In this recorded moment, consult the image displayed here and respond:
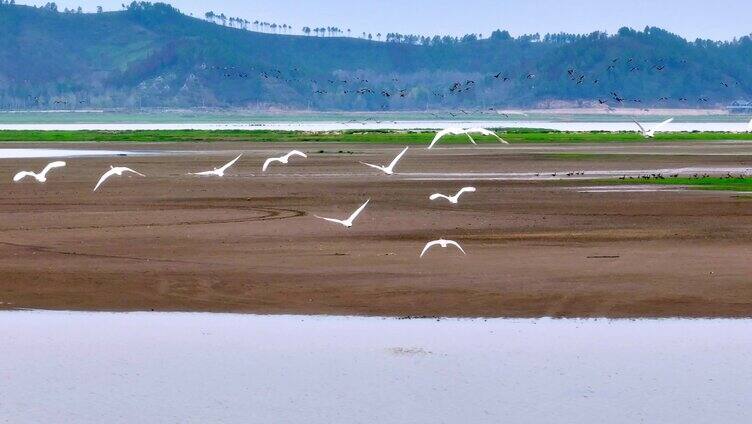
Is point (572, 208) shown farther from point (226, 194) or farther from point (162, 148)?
point (162, 148)

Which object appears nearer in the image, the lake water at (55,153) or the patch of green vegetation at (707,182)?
the patch of green vegetation at (707,182)

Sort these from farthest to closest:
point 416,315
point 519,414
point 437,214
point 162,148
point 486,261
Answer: point 162,148 → point 437,214 → point 486,261 → point 416,315 → point 519,414

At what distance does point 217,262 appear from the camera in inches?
892

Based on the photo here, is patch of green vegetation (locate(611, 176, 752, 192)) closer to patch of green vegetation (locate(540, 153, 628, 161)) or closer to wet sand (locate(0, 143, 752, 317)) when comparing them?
wet sand (locate(0, 143, 752, 317))

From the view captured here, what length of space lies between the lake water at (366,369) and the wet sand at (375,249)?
3.40ft

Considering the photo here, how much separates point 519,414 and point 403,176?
35130 mm

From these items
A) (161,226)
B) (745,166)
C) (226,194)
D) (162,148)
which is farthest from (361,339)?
(162,148)

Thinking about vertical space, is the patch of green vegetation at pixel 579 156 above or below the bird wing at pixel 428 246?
below

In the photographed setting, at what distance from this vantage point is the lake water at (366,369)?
13.4 m

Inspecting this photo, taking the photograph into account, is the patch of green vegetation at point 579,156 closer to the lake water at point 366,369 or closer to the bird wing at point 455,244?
the bird wing at point 455,244

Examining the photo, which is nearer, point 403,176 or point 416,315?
point 416,315

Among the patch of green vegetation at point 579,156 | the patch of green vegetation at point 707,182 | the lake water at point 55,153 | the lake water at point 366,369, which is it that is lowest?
the lake water at point 55,153

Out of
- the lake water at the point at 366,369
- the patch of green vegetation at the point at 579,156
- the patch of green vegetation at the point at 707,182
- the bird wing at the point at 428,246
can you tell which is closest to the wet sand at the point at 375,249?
the bird wing at the point at 428,246

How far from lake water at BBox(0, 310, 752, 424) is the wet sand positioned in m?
1.04
